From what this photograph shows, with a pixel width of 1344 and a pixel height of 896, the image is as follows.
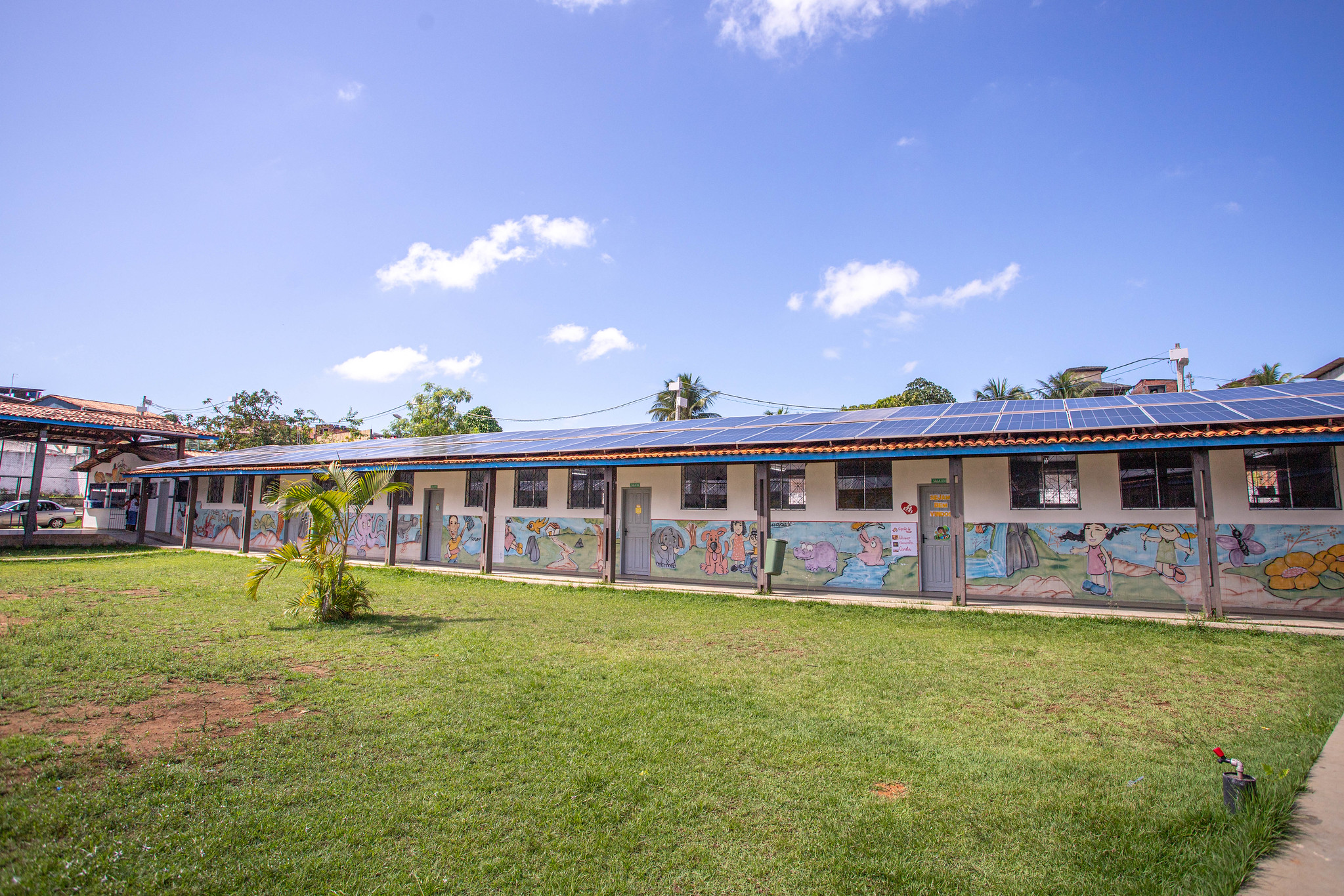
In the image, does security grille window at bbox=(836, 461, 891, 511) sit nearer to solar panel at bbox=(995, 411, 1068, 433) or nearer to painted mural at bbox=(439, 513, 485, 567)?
solar panel at bbox=(995, 411, 1068, 433)

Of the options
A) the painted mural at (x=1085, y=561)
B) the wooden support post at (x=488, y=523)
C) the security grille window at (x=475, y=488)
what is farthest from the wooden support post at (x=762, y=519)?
the security grille window at (x=475, y=488)

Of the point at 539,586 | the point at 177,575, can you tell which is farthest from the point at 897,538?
the point at 177,575

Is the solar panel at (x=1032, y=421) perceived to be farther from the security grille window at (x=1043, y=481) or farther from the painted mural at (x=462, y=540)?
the painted mural at (x=462, y=540)

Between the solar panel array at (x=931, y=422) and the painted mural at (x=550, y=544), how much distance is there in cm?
201

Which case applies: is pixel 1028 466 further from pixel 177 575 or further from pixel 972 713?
pixel 177 575

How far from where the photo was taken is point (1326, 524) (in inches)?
420

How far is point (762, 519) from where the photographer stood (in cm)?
1378

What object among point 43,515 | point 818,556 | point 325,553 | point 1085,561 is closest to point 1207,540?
point 1085,561

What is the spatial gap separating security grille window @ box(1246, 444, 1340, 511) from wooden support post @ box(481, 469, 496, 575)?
50.6 ft

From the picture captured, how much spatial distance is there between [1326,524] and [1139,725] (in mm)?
8431

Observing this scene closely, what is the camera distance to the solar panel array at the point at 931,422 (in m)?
10.7

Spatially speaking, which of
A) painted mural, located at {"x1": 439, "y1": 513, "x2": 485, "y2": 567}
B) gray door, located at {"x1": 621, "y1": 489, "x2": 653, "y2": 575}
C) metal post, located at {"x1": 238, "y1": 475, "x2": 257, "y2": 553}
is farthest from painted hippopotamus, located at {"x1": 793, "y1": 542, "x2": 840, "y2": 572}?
metal post, located at {"x1": 238, "y1": 475, "x2": 257, "y2": 553}

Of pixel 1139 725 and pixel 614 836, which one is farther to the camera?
pixel 1139 725

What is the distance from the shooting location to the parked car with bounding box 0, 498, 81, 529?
30328 millimetres
